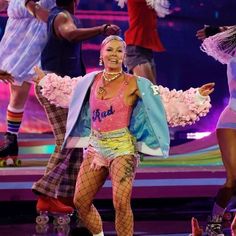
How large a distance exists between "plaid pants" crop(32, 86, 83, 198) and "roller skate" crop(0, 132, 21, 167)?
720 mm

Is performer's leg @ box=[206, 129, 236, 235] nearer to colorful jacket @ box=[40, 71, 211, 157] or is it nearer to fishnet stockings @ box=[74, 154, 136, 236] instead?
colorful jacket @ box=[40, 71, 211, 157]

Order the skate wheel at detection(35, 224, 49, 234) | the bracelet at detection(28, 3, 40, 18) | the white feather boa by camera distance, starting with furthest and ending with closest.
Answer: the white feather boa
the bracelet at detection(28, 3, 40, 18)
the skate wheel at detection(35, 224, 49, 234)

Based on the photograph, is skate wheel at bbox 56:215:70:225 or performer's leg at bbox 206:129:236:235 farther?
skate wheel at bbox 56:215:70:225

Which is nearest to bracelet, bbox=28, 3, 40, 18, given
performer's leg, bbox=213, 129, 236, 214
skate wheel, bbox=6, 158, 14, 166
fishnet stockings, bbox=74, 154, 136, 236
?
skate wheel, bbox=6, 158, 14, 166

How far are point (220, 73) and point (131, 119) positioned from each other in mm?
2750

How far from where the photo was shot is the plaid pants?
6.50m

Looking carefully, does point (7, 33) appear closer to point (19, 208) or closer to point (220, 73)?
point (19, 208)

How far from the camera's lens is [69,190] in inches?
259

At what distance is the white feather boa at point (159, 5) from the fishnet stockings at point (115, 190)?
2450 mm

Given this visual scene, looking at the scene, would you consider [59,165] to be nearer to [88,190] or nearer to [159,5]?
[88,190]

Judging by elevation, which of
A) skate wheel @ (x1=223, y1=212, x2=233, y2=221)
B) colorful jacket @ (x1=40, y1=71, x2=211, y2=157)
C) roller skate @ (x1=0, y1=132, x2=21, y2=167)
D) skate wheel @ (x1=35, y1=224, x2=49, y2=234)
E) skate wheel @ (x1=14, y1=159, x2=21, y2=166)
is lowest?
skate wheel @ (x1=223, y1=212, x2=233, y2=221)

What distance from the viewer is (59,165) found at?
258 inches

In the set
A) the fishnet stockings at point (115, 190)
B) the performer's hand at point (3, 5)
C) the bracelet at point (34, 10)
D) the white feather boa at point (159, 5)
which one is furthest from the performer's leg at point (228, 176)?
the performer's hand at point (3, 5)

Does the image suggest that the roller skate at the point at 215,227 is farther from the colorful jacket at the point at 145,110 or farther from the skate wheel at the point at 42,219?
the skate wheel at the point at 42,219
